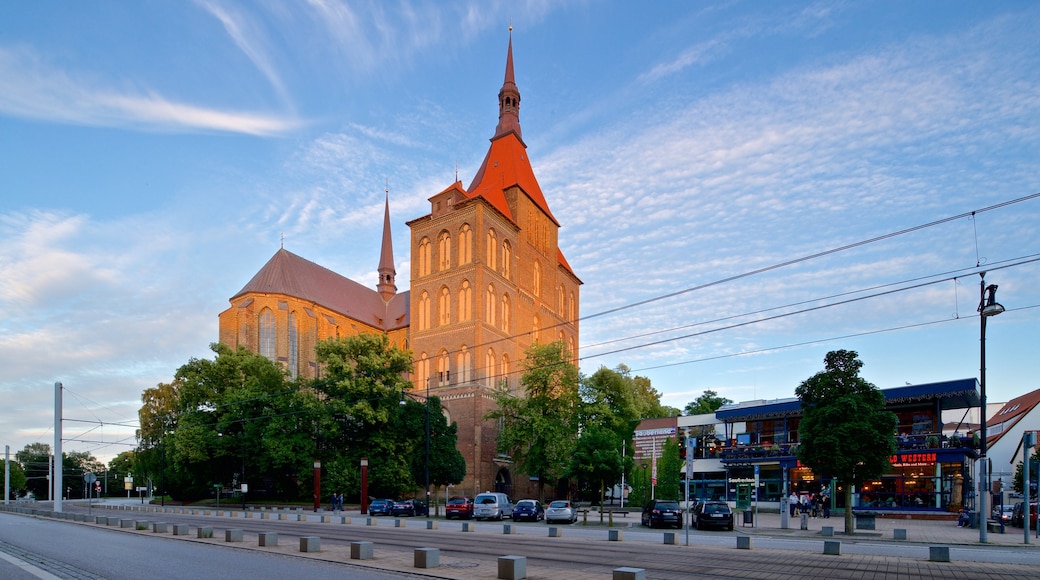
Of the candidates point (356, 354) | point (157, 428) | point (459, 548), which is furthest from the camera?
point (157, 428)

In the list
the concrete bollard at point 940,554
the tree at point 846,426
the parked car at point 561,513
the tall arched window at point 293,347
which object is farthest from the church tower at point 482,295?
the concrete bollard at point 940,554

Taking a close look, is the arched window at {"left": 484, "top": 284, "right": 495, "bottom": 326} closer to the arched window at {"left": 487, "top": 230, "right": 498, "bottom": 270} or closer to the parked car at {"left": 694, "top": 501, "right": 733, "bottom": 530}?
the arched window at {"left": 487, "top": 230, "right": 498, "bottom": 270}

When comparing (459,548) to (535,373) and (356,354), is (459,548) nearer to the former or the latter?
(535,373)

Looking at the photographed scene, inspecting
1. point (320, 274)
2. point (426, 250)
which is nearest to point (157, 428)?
point (320, 274)

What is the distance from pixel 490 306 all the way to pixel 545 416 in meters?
16.5

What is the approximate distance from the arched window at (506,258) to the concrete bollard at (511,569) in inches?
2169

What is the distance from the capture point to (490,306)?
64.5 metres

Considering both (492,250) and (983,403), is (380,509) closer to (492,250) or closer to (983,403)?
(492,250)

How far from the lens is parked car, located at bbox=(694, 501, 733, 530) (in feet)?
93.6

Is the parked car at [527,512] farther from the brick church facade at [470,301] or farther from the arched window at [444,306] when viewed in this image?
the arched window at [444,306]

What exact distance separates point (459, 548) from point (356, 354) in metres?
36.2

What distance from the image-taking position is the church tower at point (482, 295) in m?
61.4

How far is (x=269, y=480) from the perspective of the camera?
6406 centimetres

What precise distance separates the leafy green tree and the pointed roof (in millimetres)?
33831
